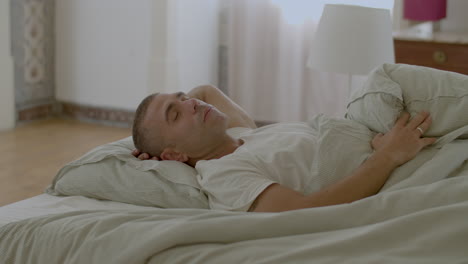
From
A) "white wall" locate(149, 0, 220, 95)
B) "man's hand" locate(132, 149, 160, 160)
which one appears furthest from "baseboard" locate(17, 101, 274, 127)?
"man's hand" locate(132, 149, 160, 160)

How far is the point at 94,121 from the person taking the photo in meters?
4.90

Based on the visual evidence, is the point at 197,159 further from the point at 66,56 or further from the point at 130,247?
the point at 66,56

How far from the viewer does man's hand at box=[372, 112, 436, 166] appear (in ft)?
5.99

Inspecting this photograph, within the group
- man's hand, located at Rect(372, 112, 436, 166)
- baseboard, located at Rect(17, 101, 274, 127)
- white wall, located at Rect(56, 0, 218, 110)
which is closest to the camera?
man's hand, located at Rect(372, 112, 436, 166)

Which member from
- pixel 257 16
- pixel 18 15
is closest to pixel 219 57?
pixel 257 16

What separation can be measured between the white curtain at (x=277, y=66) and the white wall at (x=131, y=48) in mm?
208

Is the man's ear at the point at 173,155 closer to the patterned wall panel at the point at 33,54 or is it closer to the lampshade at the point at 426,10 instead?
the lampshade at the point at 426,10

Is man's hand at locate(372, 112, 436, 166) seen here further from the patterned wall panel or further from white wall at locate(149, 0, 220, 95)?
the patterned wall panel

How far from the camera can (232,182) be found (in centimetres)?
178

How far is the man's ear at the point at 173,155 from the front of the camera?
6.59 feet

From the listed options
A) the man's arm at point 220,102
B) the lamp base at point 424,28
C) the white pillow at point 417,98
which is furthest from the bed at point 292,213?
the lamp base at point 424,28

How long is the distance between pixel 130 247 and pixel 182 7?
3126mm

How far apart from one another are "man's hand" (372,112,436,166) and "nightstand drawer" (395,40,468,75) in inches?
56.5

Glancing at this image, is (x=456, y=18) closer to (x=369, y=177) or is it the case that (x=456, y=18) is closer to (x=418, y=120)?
(x=418, y=120)
